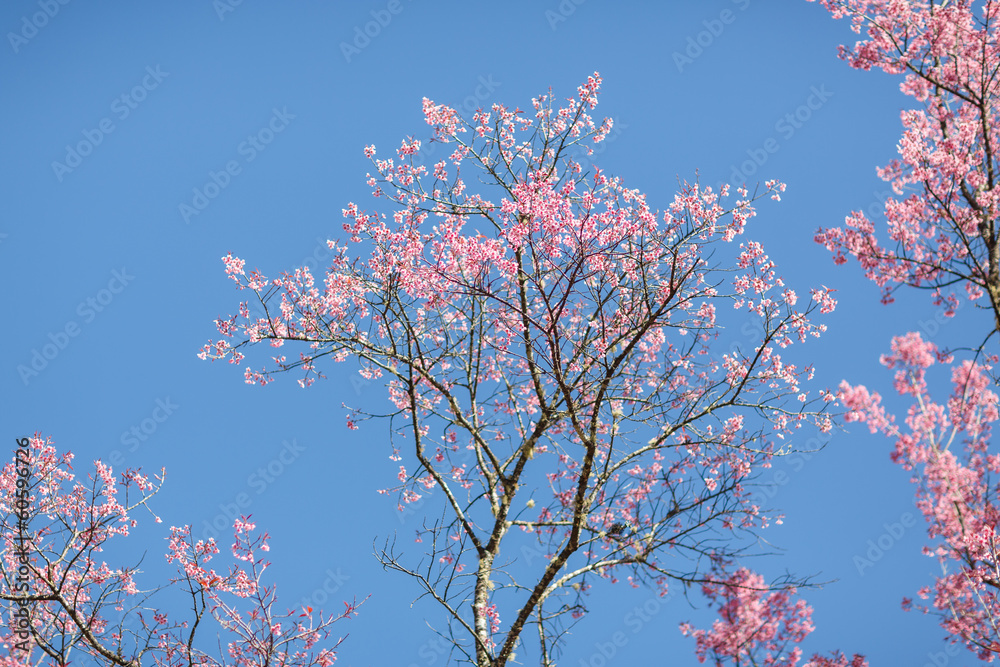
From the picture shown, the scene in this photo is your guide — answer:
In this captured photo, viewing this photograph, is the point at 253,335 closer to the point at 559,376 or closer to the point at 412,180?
the point at 412,180

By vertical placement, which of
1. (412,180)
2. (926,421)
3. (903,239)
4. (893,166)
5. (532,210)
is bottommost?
(532,210)

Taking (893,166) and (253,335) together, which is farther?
(893,166)

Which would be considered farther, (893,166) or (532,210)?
(893,166)

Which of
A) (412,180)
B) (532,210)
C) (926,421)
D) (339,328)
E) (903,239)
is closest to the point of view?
(532,210)

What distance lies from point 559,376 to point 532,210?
203cm

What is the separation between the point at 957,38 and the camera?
27.7ft

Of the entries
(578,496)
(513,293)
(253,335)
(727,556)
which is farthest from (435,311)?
(727,556)

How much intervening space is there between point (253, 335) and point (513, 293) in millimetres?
2973

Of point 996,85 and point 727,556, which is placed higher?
point 996,85

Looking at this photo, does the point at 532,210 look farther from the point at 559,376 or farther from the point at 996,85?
the point at 996,85

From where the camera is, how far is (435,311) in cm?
826

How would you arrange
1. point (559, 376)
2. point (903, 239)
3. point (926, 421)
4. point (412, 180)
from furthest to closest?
point (926, 421) < point (903, 239) < point (412, 180) < point (559, 376)

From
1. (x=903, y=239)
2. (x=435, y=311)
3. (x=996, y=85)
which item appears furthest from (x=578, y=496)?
(x=996, y=85)

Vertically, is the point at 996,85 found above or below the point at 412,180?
above
